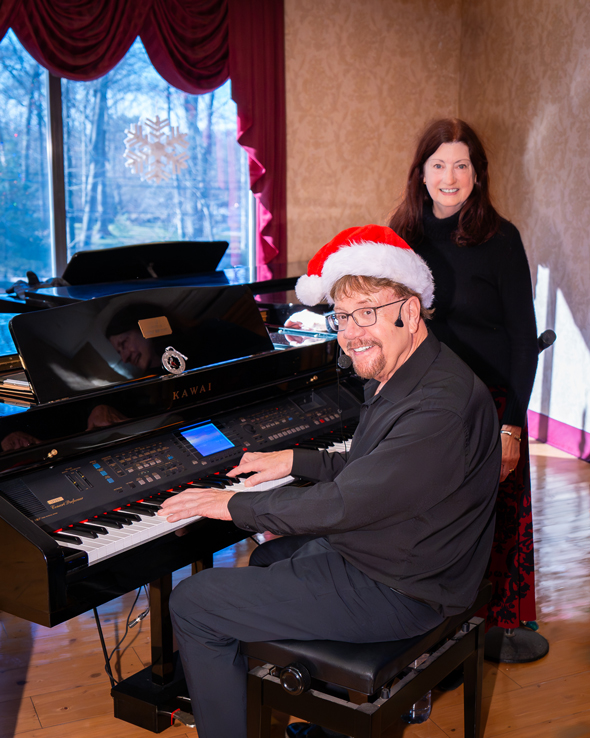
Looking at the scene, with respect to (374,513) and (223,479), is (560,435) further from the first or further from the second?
(374,513)

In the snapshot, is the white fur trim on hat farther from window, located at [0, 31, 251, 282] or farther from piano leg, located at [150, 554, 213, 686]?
window, located at [0, 31, 251, 282]

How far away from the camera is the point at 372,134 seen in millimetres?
5480

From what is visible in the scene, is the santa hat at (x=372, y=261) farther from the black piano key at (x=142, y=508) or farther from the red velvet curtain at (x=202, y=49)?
the red velvet curtain at (x=202, y=49)

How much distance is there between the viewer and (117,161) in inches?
191

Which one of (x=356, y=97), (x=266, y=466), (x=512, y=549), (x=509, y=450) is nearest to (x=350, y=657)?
(x=266, y=466)

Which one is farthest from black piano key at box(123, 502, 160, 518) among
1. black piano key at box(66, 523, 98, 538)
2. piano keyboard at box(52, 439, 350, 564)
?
black piano key at box(66, 523, 98, 538)

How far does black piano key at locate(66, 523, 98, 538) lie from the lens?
1.50 metres

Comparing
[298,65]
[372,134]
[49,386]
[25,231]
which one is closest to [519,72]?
[372,134]

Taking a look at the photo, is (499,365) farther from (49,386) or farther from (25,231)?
(25,231)

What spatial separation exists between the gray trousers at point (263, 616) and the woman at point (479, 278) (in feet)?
2.43

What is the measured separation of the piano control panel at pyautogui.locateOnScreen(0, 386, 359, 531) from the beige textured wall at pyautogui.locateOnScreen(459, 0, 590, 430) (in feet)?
8.59

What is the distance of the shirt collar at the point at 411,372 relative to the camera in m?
1.51

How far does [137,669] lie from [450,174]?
1.75 m

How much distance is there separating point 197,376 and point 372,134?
4047 millimetres
